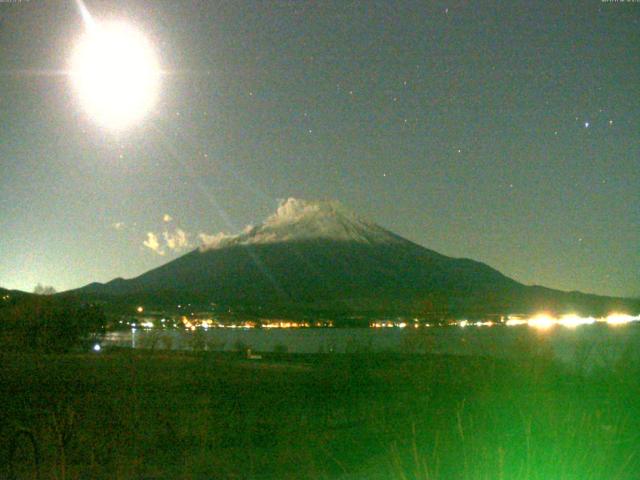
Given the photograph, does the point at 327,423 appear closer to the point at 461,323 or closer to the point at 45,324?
the point at 45,324

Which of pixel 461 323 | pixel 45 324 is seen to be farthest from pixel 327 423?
pixel 461 323

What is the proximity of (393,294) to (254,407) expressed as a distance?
79885mm

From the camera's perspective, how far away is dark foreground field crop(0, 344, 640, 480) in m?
10.3

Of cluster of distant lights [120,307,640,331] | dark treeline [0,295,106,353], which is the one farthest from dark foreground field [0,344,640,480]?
cluster of distant lights [120,307,640,331]

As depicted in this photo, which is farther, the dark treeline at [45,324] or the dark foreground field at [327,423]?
the dark treeline at [45,324]

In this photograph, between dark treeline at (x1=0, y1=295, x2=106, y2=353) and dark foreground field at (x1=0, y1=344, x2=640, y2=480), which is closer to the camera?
dark foreground field at (x1=0, y1=344, x2=640, y2=480)

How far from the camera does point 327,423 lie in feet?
53.5

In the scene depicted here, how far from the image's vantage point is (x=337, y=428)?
15766 millimetres

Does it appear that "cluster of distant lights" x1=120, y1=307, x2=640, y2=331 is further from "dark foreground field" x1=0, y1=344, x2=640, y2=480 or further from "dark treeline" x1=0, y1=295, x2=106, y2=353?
"dark treeline" x1=0, y1=295, x2=106, y2=353

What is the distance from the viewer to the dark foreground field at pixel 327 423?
10328 millimetres

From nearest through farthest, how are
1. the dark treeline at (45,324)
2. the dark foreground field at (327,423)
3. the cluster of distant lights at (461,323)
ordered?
the dark foreground field at (327,423) < the dark treeline at (45,324) < the cluster of distant lights at (461,323)

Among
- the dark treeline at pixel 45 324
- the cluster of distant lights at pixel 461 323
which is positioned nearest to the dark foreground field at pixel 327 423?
the dark treeline at pixel 45 324

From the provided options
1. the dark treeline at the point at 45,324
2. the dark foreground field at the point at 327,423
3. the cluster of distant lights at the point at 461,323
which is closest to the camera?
the dark foreground field at the point at 327,423

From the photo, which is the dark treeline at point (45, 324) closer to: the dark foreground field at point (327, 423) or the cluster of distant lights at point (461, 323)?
the dark foreground field at point (327, 423)
